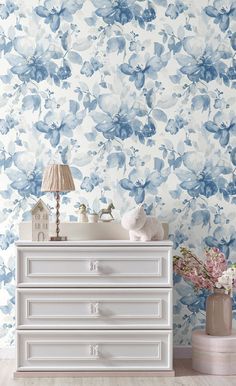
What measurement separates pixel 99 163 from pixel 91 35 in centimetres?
81

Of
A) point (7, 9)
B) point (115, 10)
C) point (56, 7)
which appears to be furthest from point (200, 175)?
point (7, 9)

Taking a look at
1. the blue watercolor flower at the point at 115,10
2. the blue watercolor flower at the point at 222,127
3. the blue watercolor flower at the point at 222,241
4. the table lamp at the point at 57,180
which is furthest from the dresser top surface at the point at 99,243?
the blue watercolor flower at the point at 115,10

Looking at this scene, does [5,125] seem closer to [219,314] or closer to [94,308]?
[94,308]

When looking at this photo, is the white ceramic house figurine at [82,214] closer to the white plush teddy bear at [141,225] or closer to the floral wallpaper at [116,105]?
the floral wallpaper at [116,105]

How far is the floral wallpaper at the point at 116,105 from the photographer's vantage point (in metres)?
4.87

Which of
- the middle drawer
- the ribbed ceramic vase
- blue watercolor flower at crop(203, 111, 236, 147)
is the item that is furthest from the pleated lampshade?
the ribbed ceramic vase

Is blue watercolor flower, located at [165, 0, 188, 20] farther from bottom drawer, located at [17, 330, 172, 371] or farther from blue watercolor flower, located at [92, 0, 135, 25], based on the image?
bottom drawer, located at [17, 330, 172, 371]

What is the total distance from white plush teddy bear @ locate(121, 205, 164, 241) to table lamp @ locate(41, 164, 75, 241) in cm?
38

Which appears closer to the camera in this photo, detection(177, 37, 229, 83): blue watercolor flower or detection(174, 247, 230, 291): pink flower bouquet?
detection(174, 247, 230, 291): pink flower bouquet

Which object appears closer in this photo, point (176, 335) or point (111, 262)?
point (111, 262)

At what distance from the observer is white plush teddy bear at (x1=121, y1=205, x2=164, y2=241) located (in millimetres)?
4461

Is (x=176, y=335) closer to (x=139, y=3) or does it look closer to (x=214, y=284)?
(x=214, y=284)

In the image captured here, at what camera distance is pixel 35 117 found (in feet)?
A: 16.0

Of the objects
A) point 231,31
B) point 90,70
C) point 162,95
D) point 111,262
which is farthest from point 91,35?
point 111,262
